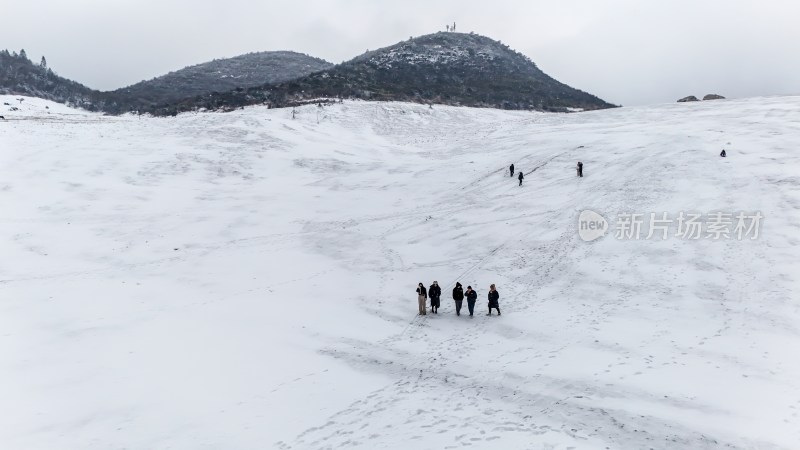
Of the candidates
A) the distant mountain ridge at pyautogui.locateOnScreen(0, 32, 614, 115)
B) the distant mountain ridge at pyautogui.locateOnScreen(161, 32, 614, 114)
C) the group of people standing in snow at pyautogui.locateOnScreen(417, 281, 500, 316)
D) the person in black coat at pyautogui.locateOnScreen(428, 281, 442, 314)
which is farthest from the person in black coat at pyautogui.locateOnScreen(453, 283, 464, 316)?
the distant mountain ridge at pyautogui.locateOnScreen(0, 32, 614, 115)

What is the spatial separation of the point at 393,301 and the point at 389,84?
74623mm

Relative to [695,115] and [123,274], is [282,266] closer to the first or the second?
[123,274]

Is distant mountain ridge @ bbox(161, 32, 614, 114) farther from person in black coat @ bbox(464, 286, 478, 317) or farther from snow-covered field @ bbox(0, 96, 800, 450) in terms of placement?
person in black coat @ bbox(464, 286, 478, 317)

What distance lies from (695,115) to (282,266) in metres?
47.7

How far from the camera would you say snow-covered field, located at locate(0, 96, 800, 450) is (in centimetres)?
1083

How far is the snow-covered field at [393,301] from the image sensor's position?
10828 millimetres

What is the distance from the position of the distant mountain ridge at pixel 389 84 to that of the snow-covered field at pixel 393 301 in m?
36.9

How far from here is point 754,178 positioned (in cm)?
2683

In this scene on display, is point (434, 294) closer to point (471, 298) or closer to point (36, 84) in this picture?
point (471, 298)

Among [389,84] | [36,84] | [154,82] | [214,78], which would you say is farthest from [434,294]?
[154,82]

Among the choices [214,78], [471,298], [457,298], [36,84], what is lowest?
[457,298]

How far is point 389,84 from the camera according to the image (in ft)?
289

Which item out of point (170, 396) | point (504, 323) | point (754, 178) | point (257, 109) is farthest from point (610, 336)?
point (257, 109)

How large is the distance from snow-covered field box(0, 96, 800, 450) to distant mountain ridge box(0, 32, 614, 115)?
121ft
